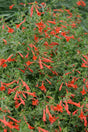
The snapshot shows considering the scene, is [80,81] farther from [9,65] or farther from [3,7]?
[3,7]

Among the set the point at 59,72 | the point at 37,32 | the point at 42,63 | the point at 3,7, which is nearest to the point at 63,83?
the point at 59,72

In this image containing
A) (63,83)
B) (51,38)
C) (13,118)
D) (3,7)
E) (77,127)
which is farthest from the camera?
(3,7)

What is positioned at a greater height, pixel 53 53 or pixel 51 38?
pixel 51 38

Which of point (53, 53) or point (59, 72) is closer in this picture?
point (59, 72)

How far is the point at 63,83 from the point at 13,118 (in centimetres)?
110

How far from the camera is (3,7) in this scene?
6344 mm

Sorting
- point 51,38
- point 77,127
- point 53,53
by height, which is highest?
point 51,38

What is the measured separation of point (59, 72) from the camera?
142 inches

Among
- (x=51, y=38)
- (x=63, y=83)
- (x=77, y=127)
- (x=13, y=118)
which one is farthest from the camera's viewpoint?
(x=51, y=38)

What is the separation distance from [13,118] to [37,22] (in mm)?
1511

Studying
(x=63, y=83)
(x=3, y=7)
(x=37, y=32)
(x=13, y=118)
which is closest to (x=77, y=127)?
(x=63, y=83)

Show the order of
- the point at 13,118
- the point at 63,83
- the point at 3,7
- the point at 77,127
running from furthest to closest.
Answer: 1. the point at 3,7
2. the point at 63,83
3. the point at 77,127
4. the point at 13,118

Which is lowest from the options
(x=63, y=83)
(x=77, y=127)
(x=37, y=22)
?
(x=77, y=127)

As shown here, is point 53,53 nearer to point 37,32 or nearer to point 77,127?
point 37,32
